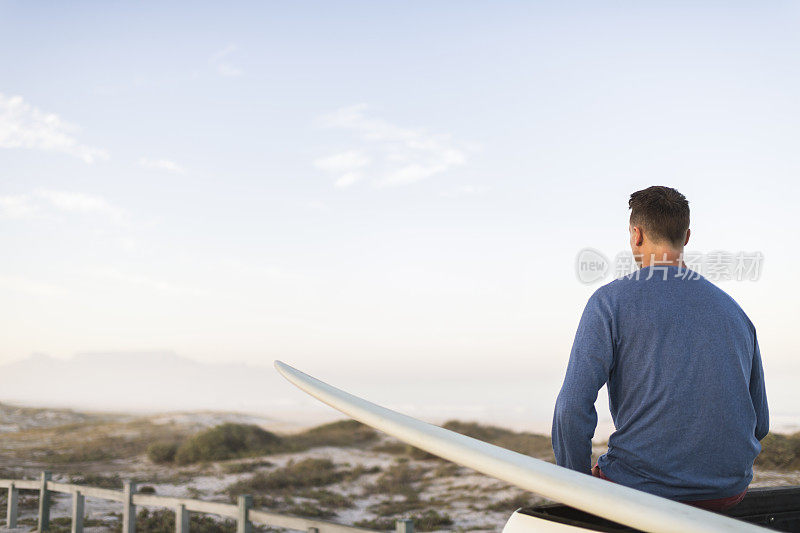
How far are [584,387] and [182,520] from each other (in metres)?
6.90

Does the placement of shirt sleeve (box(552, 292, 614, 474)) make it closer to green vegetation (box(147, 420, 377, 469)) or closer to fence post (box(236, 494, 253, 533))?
fence post (box(236, 494, 253, 533))

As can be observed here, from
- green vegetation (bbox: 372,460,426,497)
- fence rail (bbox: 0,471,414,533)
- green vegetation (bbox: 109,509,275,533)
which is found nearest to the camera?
fence rail (bbox: 0,471,414,533)

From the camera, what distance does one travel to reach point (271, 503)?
18.8m

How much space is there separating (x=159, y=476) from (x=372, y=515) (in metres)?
9.40

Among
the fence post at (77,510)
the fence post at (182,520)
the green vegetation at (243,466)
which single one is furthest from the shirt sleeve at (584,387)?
the green vegetation at (243,466)

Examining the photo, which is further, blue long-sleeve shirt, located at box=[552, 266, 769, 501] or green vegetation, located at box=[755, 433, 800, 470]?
green vegetation, located at box=[755, 433, 800, 470]

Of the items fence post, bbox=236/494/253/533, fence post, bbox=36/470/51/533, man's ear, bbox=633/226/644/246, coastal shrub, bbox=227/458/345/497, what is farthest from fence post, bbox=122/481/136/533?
coastal shrub, bbox=227/458/345/497

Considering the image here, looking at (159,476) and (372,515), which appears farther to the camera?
(159,476)

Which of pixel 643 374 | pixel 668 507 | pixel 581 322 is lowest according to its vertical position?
pixel 668 507

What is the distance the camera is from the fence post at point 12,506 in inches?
401

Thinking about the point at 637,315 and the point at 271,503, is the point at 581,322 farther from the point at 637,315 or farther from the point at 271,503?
the point at 271,503

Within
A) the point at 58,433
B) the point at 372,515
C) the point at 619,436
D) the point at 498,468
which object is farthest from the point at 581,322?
the point at 58,433

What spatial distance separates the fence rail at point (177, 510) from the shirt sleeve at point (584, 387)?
9.35 feet

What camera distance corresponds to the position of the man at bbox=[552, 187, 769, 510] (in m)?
1.83
